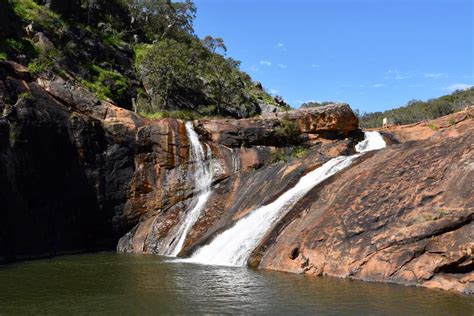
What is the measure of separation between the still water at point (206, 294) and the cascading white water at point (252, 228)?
1.87 metres

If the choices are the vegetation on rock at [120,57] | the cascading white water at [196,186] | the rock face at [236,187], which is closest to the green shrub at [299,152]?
the rock face at [236,187]

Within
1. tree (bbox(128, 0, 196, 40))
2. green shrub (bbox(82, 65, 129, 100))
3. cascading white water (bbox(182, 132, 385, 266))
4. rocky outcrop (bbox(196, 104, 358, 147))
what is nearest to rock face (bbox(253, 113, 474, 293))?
Result: cascading white water (bbox(182, 132, 385, 266))

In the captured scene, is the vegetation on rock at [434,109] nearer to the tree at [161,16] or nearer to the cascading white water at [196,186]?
the tree at [161,16]

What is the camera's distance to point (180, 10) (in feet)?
262

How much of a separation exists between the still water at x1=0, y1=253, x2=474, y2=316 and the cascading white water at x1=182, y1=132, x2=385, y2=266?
6.14 feet

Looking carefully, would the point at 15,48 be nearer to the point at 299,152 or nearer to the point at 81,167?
the point at 81,167

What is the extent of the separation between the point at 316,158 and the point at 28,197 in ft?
58.6

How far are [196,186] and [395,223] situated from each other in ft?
57.2

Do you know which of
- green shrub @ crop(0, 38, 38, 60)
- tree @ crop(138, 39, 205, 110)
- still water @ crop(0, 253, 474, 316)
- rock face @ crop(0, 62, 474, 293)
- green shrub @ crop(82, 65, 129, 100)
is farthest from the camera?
tree @ crop(138, 39, 205, 110)

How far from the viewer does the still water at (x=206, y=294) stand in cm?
1402

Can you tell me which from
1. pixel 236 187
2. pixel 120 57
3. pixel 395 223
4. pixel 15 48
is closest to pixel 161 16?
pixel 120 57

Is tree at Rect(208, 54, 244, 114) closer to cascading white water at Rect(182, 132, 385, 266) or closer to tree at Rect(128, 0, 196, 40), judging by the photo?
tree at Rect(128, 0, 196, 40)

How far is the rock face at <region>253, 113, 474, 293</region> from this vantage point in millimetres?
17047

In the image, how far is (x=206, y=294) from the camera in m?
16.0
